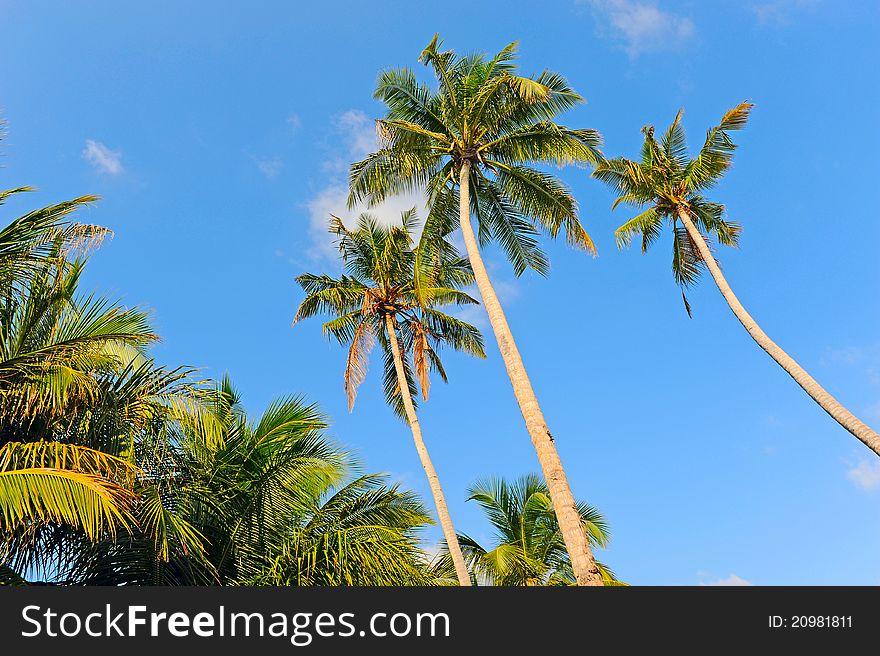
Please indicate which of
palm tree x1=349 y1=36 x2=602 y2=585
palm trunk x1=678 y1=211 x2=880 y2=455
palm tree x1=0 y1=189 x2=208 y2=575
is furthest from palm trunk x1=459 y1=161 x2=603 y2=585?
palm trunk x1=678 y1=211 x2=880 y2=455

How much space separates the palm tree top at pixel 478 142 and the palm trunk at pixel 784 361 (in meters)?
5.22

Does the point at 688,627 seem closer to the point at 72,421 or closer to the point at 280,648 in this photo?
the point at 280,648

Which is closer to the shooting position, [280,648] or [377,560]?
[280,648]

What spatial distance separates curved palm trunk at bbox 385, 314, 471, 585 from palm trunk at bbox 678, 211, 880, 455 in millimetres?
9419

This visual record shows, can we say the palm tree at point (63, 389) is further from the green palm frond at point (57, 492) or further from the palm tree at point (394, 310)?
the palm tree at point (394, 310)

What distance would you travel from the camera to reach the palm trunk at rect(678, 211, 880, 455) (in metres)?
13.6

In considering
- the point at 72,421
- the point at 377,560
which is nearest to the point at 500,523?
the point at 377,560

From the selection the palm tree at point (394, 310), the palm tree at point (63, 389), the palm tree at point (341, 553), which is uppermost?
the palm tree at point (394, 310)

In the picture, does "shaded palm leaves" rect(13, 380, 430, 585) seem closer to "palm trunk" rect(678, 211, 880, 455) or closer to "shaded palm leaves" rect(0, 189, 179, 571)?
"shaded palm leaves" rect(0, 189, 179, 571)

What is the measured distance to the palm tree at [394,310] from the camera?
1972 centimetres

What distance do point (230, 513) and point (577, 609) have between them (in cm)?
715

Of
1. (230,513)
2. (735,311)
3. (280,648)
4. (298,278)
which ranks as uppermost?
(298,278)

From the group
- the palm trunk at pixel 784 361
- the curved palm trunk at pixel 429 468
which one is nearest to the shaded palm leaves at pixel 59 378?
the curved palm trunk at pixel 429 468

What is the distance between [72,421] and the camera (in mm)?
8266
